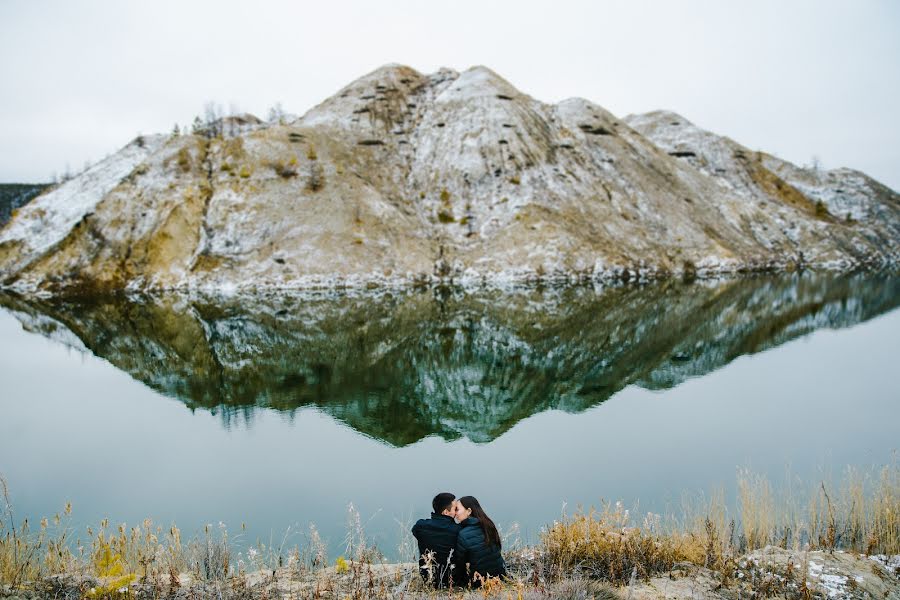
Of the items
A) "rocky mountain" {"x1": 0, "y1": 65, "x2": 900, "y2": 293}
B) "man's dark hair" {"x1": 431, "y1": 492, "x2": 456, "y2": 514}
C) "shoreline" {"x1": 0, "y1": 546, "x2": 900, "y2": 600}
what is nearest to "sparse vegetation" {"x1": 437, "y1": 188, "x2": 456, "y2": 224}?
"rocky mountain" {"x1": 0, "y1": 65, "x2": 900, "y2": 293}

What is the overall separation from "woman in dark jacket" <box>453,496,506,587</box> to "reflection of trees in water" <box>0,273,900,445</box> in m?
10.6

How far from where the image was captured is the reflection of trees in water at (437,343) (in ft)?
79.9

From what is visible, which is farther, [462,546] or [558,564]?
[558,564]

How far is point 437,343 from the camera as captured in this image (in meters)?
36.0

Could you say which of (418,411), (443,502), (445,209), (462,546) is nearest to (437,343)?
(418,411)

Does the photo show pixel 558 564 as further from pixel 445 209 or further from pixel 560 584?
pixel 445 209

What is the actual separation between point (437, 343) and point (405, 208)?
47056 mm

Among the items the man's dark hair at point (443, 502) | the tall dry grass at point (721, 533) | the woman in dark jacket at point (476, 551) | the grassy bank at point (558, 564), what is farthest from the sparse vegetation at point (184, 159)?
the woman in dark jacket at point (476, 551)

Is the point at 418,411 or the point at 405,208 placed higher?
the point at 405,208

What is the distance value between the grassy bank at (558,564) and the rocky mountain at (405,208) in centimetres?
5906

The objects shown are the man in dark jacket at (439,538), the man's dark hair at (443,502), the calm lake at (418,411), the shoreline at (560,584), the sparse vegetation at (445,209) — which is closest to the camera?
the shoreline at (560,584)

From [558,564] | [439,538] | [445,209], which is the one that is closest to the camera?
[439,538]

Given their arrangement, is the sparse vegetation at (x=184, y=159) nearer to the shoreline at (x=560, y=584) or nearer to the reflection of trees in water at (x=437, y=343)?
the reflection of trees in water at (x=437, y=343)

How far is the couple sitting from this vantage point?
8305mm
